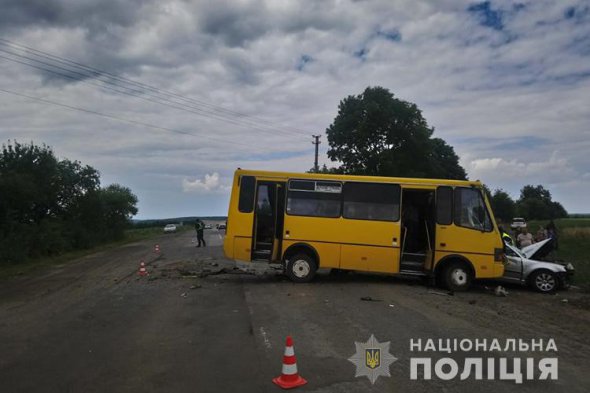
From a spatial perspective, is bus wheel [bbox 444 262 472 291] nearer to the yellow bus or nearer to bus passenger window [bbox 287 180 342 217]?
the yellow bus

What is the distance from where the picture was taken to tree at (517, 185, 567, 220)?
96.6 m

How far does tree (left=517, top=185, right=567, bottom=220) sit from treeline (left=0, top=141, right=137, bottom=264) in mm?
71621

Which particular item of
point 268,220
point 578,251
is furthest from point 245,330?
point 578,251

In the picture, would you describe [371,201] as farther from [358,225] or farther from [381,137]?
[381,137]

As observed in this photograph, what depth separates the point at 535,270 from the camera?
14.5 metres

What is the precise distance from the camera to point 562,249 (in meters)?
26.2

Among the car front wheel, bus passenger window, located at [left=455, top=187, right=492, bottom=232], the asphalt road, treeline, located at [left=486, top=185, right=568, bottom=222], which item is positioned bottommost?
the asphalt road

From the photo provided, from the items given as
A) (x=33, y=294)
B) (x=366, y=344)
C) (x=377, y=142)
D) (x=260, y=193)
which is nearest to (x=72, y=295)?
(x=33, y=294)

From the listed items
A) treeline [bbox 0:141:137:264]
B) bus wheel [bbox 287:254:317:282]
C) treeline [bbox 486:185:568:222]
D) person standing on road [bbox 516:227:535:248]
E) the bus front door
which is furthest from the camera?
treeline [bbox 486:185:568:222]

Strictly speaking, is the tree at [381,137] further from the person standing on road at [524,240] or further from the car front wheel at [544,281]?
the car front wheel at [544,281]

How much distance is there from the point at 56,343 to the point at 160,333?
149 cm

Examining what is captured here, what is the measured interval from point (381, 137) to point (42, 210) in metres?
28.0

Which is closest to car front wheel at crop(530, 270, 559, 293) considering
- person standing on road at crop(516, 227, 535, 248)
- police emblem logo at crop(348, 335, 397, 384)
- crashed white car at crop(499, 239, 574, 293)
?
crashed white car at crop(499, 239, 574, 293)

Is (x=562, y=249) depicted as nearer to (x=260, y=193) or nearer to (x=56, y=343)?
(x=260, y=193)
